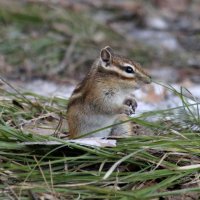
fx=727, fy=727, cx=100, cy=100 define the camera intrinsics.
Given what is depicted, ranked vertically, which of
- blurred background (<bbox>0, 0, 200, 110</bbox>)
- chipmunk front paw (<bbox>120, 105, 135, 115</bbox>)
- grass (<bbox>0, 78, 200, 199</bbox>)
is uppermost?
blurred background (<bbox>0, 0, 200, 110</bbox>)

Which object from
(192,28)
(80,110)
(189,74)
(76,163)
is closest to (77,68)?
(189,74)

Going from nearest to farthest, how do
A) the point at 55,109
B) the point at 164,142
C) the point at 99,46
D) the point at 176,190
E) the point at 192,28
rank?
1. the point at 176,190
2. the point at 164,142
3. the point at 55,109
4. the point at 99,46
5. the point at 192,28

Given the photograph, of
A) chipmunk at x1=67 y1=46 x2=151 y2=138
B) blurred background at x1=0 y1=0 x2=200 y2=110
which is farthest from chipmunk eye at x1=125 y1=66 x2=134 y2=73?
blurred background at x1=0 y1=0 x2=200 y2=110

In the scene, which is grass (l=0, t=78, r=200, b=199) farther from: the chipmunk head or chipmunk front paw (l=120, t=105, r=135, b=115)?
→ the chipmunk head

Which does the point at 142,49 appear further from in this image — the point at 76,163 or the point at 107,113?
the point at 76,163

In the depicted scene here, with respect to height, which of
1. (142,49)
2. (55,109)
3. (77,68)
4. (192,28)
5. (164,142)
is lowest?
(164,142)

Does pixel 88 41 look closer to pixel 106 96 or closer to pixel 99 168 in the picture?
pixel 106 96

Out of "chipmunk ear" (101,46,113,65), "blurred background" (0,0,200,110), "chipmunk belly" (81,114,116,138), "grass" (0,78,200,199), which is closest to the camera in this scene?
"grass" (0,78,200,199)
